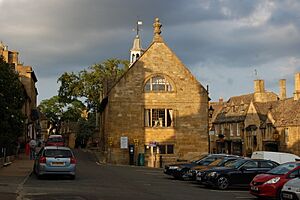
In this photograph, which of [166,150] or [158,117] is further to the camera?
[158,117]

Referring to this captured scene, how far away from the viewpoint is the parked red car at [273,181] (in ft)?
57.0

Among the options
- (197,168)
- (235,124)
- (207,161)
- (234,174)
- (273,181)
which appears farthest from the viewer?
(235,124)

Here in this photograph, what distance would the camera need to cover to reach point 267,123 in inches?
2516

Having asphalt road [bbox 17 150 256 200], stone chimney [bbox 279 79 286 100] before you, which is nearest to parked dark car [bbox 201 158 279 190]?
asphalt road [bbox 17 150 256 200]

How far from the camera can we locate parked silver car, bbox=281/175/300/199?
1517cm

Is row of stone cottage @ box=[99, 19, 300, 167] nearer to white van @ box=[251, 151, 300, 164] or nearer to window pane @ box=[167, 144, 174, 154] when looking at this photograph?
window pane @ box=[167, 144, 174, 154]

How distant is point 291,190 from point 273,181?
2.18 metres

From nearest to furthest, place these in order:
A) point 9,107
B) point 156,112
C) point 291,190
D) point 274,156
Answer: point 291,190
point 274,156
point 9,107
point 156,112

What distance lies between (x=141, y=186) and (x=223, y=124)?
55.3 m

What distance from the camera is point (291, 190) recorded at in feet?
50.6

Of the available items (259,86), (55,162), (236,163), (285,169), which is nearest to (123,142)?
(55,162)

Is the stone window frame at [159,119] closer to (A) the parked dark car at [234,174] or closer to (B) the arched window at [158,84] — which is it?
(B) the arched window at [158,84]

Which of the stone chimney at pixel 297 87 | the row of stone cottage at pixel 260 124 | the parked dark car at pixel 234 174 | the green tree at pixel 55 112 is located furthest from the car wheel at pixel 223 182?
the green tree at pixel 55 112

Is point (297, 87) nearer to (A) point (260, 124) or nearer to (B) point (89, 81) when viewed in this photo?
(A) point (260, 124)
